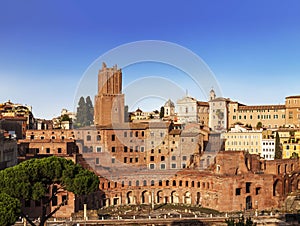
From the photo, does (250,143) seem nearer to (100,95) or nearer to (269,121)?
(269,121)

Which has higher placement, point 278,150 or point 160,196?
point 278,150

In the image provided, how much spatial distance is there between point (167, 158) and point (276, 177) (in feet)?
40.6

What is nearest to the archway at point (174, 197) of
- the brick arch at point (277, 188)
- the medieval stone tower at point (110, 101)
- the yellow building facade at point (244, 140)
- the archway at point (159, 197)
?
the archway at point (159, 197)

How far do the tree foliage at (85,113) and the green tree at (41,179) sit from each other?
30.5 metres

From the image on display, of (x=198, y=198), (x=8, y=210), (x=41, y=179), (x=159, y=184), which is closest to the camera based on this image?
(x=8, y=210)

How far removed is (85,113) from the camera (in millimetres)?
61719

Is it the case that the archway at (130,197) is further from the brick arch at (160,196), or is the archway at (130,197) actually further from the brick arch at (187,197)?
the brick arch at (187,197)

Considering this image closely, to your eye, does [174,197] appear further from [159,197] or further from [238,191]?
[238,191]

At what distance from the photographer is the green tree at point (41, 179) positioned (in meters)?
23.8

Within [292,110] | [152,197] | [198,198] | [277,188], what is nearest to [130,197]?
[152,197]

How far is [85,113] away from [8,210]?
42.1m

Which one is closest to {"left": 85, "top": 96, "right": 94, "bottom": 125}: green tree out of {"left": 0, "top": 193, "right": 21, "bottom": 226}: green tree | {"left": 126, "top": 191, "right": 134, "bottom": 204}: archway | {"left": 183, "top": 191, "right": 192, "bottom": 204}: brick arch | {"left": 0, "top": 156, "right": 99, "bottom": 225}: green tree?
{"left": 126, "top": 191, "right": 134, "bottom": 204}: archway

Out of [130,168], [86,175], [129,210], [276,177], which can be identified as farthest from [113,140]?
[86,175]

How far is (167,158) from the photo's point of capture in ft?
162
